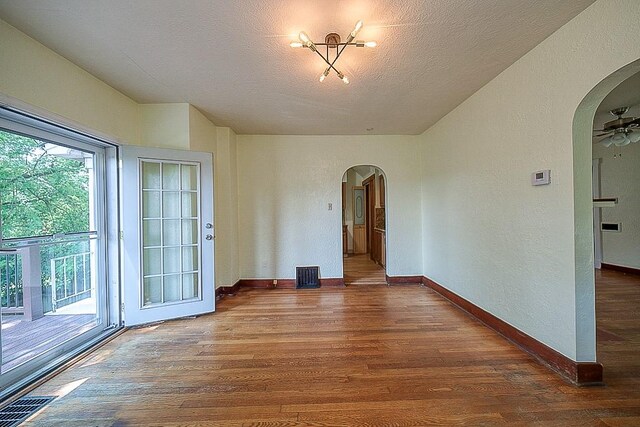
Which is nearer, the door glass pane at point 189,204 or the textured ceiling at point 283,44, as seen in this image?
the textured ceiling at point 283,44

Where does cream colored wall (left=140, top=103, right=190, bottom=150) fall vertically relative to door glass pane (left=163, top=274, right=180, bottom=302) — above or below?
above

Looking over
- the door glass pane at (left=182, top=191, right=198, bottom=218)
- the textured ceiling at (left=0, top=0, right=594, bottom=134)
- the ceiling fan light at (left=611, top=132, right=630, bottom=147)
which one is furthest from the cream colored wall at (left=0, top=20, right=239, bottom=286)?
the ceiling fan light at (left=611, top=132, right=630, bottom=147)

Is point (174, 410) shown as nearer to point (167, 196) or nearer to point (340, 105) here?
point (167, 196)

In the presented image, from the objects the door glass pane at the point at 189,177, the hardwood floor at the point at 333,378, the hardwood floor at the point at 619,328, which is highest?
the door glass pane at the point at 189,177

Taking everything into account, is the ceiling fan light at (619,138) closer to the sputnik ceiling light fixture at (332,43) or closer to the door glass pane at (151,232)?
the sputnik ceiling light fixture at (332,43)

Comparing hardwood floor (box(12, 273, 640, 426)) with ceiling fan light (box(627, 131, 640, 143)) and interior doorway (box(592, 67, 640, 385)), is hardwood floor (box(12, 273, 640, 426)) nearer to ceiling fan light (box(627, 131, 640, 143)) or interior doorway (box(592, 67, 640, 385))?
interior doorway (box(592, 67, 640, 385))

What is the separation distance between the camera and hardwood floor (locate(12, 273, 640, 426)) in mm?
1606

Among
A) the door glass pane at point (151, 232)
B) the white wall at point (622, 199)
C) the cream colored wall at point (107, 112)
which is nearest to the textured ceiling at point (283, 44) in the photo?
the cream colored wall at point (107, 112)

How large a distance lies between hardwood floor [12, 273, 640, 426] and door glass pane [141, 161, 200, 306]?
416 millimetres

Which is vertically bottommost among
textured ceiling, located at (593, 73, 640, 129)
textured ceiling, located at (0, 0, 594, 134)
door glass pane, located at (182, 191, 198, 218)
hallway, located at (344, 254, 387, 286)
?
hallway, located at (344, 254, 387, 286)

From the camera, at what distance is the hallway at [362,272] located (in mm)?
4727

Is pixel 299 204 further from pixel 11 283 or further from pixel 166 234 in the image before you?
pixel 11 283

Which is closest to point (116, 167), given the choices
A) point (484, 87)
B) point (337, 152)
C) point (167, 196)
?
point (167, 196)

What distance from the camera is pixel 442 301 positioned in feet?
11.9
